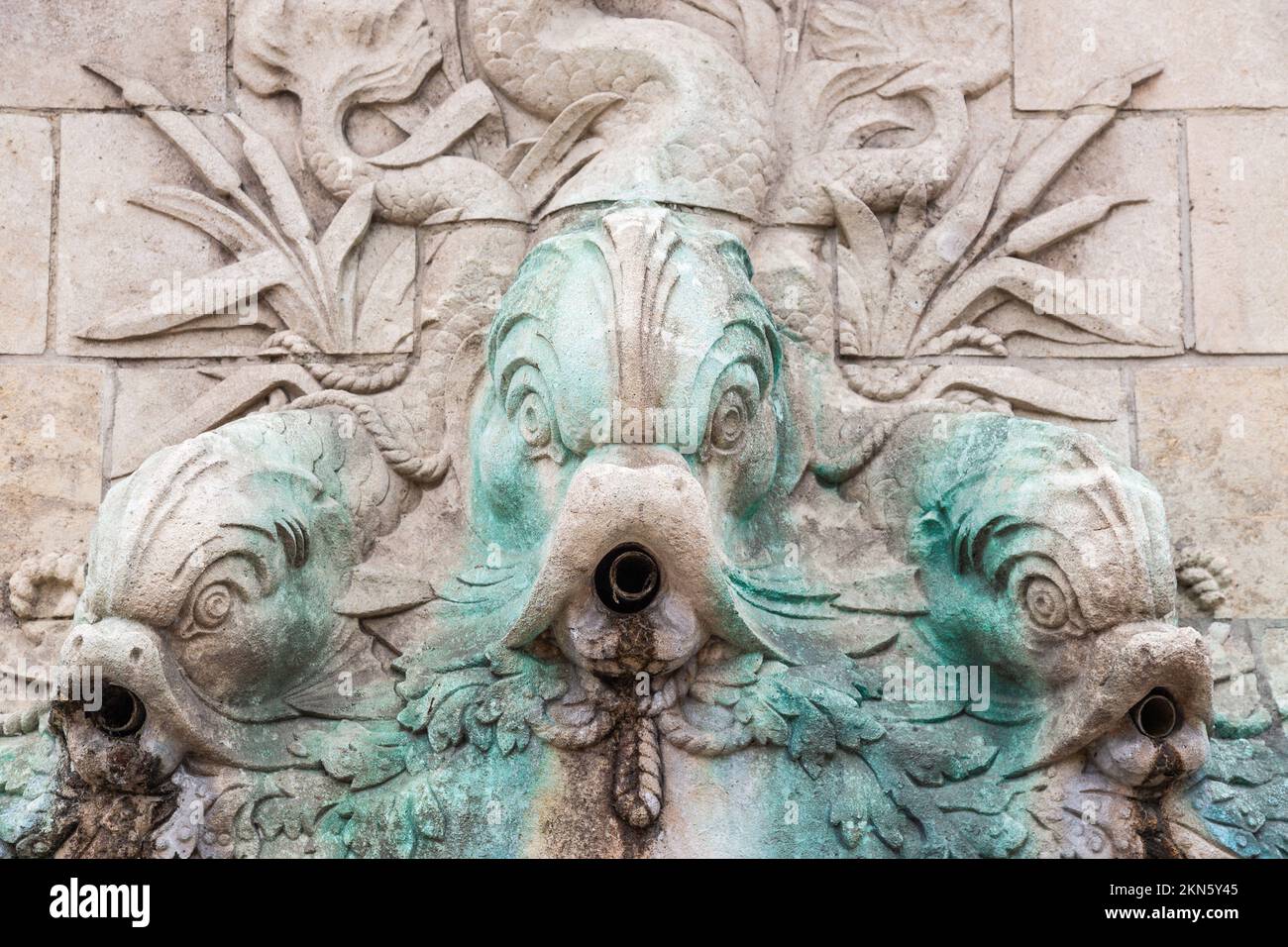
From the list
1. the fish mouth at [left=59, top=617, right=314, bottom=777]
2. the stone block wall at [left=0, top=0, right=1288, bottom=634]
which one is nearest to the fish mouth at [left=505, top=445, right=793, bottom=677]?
the fish mouth at [left=59, top=617, right=314, bottom=777]

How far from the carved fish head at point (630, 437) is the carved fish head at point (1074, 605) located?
18.6 inches

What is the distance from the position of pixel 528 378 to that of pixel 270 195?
0.96 metres

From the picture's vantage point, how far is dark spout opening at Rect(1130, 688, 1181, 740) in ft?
13.8

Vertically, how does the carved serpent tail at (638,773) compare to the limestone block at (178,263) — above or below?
below

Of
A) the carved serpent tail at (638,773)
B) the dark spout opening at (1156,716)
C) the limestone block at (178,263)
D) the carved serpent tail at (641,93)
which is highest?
the carved serpent tail at (641,93)

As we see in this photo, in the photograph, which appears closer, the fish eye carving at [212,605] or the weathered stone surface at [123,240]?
the fish eye carving at [212,605]

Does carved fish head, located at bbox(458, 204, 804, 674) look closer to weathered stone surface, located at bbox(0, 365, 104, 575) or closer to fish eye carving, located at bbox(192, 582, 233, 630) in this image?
fish eye carving, located at bbox(192, 582, 233, 630)

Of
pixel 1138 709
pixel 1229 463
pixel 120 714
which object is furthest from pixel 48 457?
pixel 1229 463

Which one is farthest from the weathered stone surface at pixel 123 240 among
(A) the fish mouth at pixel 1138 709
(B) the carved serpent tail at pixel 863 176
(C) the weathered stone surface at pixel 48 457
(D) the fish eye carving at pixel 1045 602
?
(A) the fish mouth at pixel 1138 709

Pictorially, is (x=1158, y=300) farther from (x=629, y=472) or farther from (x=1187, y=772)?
(x=629, y=472)

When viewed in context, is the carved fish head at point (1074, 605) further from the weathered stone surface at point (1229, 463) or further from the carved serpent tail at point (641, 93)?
the carved serpent tail at point (641, 93)

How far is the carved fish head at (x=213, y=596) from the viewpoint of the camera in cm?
411

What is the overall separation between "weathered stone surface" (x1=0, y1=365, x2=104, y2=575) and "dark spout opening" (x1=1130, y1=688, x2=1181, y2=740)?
7.97 ft

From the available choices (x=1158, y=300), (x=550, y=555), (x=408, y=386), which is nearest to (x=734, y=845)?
(x=550, y=555)
